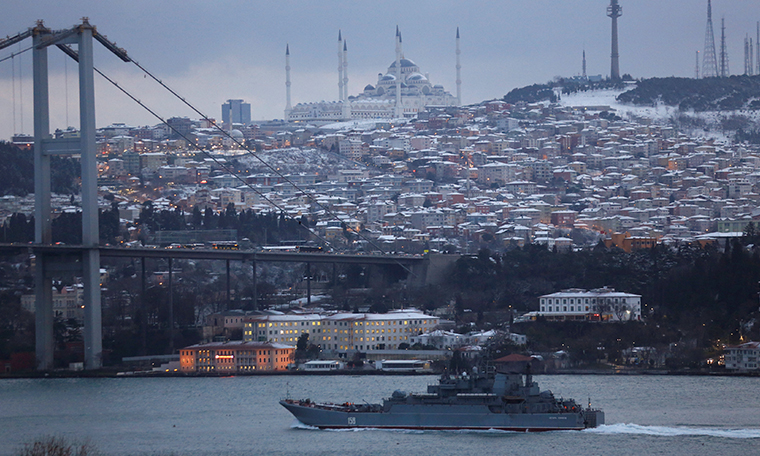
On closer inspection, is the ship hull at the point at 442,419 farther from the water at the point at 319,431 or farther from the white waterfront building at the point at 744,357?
the white waterfront building at the point at 744,357

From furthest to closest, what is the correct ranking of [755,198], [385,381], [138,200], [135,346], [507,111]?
[507,111] → [755,198] → [138,200] → [135,346] → [385,381]

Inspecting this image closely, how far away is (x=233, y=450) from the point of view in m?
21.4

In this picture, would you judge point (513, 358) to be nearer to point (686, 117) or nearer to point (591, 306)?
point (591, 306)

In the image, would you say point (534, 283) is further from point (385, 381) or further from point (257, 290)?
point (385, 381)

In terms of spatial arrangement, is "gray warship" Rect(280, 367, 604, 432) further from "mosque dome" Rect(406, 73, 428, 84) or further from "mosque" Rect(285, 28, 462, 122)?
"mosque dome" Rect(406, 73, 428, 84)

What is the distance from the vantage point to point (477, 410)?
23000mm

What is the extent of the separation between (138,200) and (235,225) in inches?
535

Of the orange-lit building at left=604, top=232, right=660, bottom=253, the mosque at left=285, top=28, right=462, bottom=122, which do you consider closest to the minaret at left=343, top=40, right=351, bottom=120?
the mosque at left=285, top=28, right=462, bottom=122

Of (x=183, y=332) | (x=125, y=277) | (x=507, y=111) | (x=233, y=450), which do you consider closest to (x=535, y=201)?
(x=507, y=111)

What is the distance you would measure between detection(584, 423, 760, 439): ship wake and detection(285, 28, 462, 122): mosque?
286 ft

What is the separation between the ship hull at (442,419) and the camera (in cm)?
2286

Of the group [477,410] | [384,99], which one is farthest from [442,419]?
[384,99]

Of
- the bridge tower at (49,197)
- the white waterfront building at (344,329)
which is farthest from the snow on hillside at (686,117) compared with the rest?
the bridge tower at (49,197)

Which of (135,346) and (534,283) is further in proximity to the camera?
(534,283)
